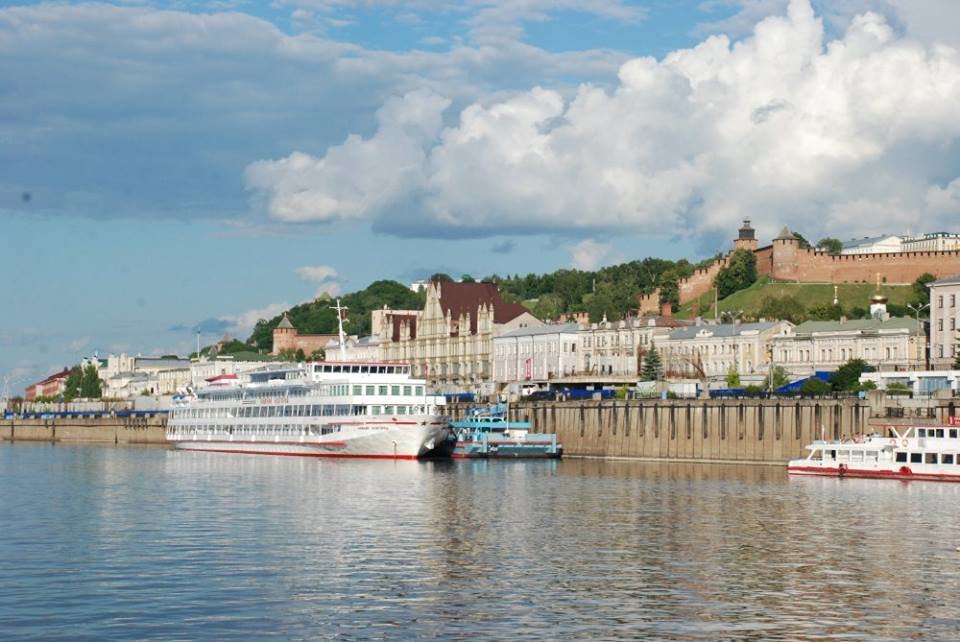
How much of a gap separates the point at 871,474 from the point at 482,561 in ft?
153

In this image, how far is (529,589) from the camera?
44.2 metres

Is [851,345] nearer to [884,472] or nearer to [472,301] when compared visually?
[884,472]

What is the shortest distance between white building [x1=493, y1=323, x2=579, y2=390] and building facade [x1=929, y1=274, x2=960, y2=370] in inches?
1749

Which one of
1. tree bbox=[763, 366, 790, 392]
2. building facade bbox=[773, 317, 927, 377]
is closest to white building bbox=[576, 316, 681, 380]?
building facade bbox=[773, 317, 927, 377]

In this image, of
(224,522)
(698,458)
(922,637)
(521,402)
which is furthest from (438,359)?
(922,637)

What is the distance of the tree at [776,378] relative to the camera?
131 m

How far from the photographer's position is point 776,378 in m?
138

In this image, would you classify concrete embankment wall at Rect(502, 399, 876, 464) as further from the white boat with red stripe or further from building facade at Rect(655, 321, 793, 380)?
building facade at Rect(655, 321, 793, 380)

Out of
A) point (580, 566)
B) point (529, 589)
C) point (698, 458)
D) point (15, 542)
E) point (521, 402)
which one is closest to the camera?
point (529, 589)

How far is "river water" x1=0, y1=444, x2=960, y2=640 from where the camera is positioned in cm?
3906

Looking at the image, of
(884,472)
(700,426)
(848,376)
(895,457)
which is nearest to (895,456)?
(895,457)

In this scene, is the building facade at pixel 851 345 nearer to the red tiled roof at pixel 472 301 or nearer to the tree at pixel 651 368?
the tree at pixel 651 368

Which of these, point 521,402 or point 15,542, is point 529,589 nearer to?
point 15,542

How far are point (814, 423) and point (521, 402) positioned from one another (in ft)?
129
